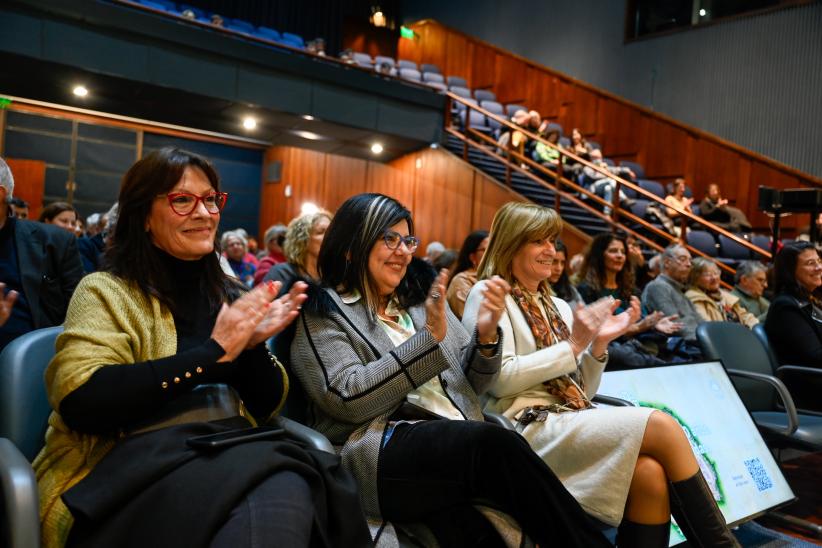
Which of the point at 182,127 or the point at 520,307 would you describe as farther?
the point at 182,127

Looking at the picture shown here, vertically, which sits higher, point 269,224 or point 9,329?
point 269,224

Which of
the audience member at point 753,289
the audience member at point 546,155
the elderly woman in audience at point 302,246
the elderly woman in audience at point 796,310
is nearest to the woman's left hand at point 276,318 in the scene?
the elderly woman in audience at point 302,246

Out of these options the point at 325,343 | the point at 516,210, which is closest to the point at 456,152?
the point at 516,210

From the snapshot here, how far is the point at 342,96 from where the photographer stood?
769 centimetres

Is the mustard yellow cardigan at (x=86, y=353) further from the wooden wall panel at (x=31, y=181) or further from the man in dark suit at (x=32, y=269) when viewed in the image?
the wooden wall panel at (x=31, y=181)

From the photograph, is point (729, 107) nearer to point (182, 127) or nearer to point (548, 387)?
point (182, 127)

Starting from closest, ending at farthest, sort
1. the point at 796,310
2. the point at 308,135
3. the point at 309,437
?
the point at 309,437 → the point at 796,310 → the point at 308,135

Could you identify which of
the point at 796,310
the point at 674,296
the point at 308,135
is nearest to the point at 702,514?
the point at 796,310

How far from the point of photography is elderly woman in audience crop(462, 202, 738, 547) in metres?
1.51

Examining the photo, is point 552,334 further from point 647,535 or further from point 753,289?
point 753,289

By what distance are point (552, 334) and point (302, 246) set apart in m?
1.69

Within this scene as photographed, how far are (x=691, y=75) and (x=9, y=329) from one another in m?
9.09

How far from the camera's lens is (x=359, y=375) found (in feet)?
4.60

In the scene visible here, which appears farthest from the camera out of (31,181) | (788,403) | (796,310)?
(31,181)
